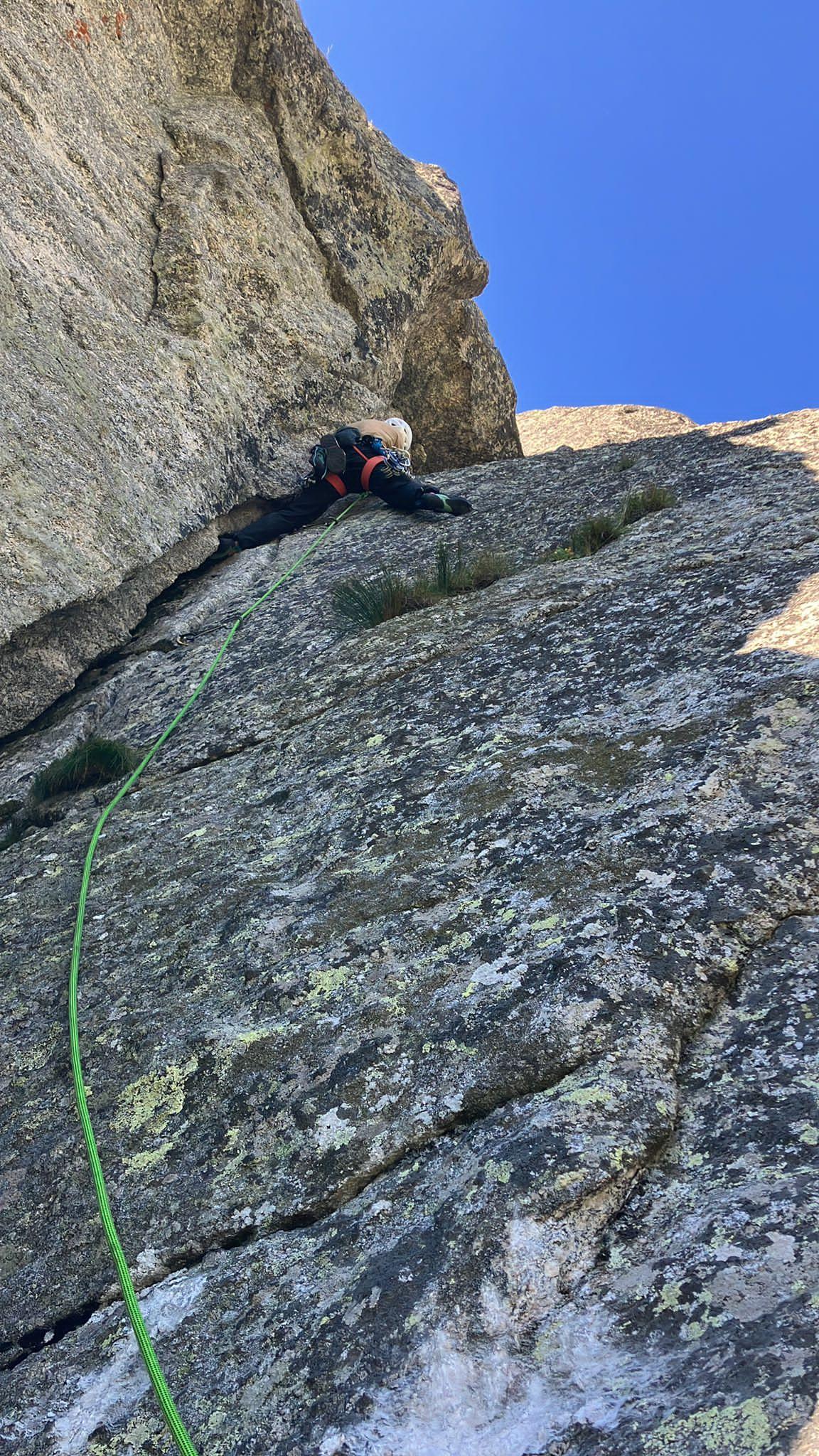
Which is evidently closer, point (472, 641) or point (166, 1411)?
point (166, 1411)

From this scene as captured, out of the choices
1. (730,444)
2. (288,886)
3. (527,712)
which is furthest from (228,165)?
(288,886)

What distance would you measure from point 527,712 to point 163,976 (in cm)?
227

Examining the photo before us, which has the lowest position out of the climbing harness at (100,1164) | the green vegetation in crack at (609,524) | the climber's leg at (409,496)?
Answer: the climbing harness at (100,1164)

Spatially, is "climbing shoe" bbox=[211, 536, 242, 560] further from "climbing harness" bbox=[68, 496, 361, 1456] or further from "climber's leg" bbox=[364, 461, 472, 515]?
"climbing harness" bbox=[68, 496, 361, 1456]

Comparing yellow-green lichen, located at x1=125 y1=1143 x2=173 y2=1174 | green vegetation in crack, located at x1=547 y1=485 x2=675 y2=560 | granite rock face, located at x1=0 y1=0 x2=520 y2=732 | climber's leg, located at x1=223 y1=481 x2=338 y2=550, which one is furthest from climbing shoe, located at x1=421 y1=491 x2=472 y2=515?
yellow-green lichen, located at x1=125 y1=1143 x2=173 y2=1174

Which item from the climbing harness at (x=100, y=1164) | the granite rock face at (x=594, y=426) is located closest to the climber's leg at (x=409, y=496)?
the climbing harness at (x=100, y=1164)

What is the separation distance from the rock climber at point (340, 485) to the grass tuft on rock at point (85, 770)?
3.91m

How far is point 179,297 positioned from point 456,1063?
864cm

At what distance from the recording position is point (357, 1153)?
3.01 m

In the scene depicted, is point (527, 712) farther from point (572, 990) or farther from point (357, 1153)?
point (357, 1153)

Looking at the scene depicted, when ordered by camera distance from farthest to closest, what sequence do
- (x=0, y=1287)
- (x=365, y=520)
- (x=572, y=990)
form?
(x=365, y=520) → (x=572, y=990) → (x=0, y=1287)

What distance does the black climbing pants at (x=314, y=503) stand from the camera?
9766 mm

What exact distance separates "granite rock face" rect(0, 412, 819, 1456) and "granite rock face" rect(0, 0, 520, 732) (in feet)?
8.20

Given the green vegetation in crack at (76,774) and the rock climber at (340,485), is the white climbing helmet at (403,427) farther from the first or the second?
the green vegetation in crack at (76,774)
